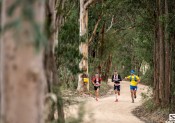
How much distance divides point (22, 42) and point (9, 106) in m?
0.44

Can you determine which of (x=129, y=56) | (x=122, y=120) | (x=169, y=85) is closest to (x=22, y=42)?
(x=122, y=120)

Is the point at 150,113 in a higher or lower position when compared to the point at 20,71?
lower

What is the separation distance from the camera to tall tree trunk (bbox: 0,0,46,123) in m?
2.83

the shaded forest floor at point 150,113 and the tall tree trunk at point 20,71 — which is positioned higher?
the tall tree trunk at point 20,71

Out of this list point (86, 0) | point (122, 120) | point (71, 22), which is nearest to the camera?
point (71, 22)

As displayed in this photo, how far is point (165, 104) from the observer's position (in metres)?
18.2

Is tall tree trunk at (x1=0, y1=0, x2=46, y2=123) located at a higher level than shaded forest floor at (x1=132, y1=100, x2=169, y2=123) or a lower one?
higher

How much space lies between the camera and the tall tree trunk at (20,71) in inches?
112

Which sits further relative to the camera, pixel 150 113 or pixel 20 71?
pixel 150 113

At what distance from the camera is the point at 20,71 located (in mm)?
2939

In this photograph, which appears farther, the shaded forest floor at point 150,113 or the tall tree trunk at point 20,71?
the shaded forest floor at point 150,113

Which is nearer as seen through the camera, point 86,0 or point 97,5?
point 86,0

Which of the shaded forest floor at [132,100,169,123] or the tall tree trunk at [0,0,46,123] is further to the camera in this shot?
the shaded forest floor at [132,100,169,123]

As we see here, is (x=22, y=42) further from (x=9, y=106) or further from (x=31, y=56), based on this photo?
(x=9, y=106)
